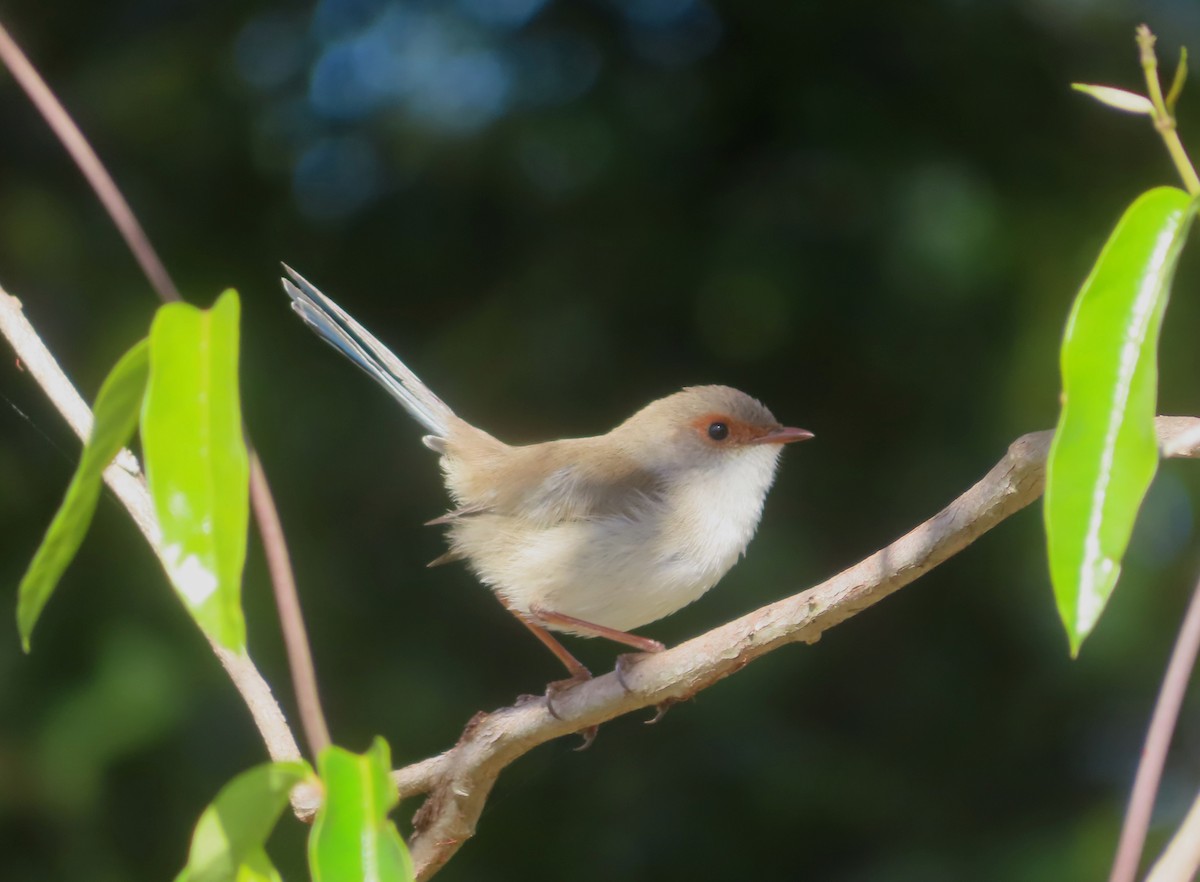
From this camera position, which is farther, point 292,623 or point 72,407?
point 72,407

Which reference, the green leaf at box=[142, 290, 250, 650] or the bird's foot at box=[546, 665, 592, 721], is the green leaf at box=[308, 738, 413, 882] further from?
the bird's foot at box=[546, 665, 592, 721]

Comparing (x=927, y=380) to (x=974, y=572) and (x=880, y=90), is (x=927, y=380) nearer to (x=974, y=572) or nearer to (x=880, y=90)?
(x=974, y=572)

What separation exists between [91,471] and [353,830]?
1.36 ft

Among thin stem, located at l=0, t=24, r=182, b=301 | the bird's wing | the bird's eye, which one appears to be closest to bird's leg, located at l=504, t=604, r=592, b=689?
the bird's wing

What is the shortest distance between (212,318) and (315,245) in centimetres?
388

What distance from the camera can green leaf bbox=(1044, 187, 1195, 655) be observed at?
1.06 m

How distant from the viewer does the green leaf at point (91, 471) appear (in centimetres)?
119

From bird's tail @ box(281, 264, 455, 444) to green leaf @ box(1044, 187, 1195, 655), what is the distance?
8.41 ft

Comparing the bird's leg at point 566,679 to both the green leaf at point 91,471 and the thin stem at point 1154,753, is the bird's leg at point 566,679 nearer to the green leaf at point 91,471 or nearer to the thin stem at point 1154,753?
the green leaf at point 91,471

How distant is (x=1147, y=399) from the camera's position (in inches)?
43.1

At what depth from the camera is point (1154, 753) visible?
1078 mm

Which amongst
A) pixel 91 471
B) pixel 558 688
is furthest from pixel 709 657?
pixel 91 471

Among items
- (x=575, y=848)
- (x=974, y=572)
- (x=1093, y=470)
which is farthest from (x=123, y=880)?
(x=1093, y=470)

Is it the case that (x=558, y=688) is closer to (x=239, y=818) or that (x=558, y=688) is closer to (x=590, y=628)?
(x=590, y=628)
